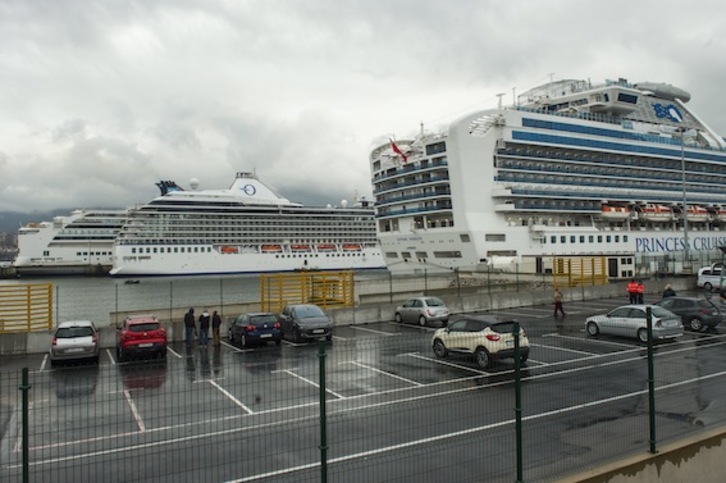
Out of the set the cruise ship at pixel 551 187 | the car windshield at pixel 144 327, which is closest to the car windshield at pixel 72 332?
the car windshield at pixel 144 327

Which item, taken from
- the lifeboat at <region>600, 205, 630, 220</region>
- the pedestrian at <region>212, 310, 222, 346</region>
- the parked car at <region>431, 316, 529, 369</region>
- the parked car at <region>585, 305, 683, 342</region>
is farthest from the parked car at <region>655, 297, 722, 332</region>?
the lifeboat at <region>600, 205, 630, 220</region>

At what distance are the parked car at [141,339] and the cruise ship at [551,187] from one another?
40239 mm

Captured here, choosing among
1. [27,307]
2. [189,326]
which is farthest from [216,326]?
[27,307]

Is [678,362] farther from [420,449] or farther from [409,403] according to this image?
[420,449]

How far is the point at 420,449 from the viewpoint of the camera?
8.38 meters

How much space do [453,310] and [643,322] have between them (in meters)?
13.0

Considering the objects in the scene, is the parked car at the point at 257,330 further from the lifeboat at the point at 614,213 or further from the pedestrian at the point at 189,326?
the lifeboat at the point at 614,213

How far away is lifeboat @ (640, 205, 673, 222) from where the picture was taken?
240 feet

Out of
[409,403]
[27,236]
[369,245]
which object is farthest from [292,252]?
[409,403]

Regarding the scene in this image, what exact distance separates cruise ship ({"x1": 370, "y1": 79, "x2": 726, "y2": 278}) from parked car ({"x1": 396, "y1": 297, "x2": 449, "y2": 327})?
28288mm

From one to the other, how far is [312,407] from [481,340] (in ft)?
18.7

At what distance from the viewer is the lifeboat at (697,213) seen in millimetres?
79875

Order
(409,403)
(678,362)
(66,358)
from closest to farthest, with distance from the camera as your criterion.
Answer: (409,403) < (678,362) < (66,358)

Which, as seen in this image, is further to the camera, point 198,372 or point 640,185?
point 640,185
